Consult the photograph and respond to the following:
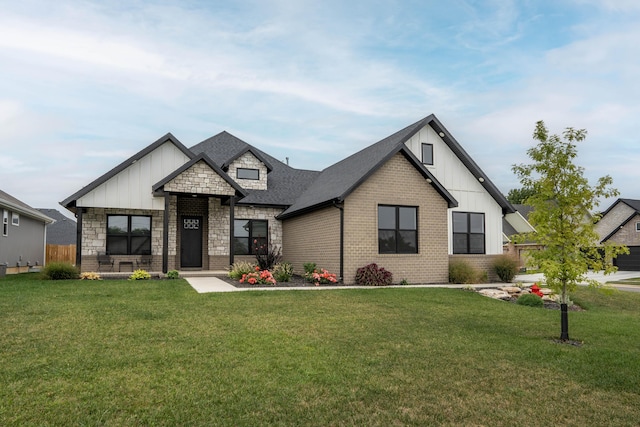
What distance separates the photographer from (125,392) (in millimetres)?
4734

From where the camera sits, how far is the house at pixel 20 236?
21.4 metres

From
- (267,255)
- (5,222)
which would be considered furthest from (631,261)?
(5,222)

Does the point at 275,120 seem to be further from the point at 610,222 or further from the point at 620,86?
the point at 610,222

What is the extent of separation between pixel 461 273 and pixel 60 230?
112ft

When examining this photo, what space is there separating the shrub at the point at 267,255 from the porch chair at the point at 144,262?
4686 mm

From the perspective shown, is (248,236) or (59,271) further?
(248,236)

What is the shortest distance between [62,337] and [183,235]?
46.2 feet

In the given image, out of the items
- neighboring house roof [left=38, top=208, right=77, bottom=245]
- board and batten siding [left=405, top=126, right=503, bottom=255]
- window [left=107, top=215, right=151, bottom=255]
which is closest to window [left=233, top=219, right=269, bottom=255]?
window [left=107, top=215, right=151, bottom=255]

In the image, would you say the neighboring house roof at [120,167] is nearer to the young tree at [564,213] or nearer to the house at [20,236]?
the house at [20,236]

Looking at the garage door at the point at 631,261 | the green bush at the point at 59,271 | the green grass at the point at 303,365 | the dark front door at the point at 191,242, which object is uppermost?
A: the dark front door at the point at 191,242

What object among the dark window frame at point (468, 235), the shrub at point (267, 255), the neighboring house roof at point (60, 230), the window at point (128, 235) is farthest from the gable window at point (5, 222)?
the dark window frame at point (468, 235)

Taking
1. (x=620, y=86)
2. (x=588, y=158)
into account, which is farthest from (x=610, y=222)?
(x=588, y=158)

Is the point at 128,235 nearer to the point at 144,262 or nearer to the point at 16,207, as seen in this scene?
the point at 144,262

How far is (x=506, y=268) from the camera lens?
19.3 metres
